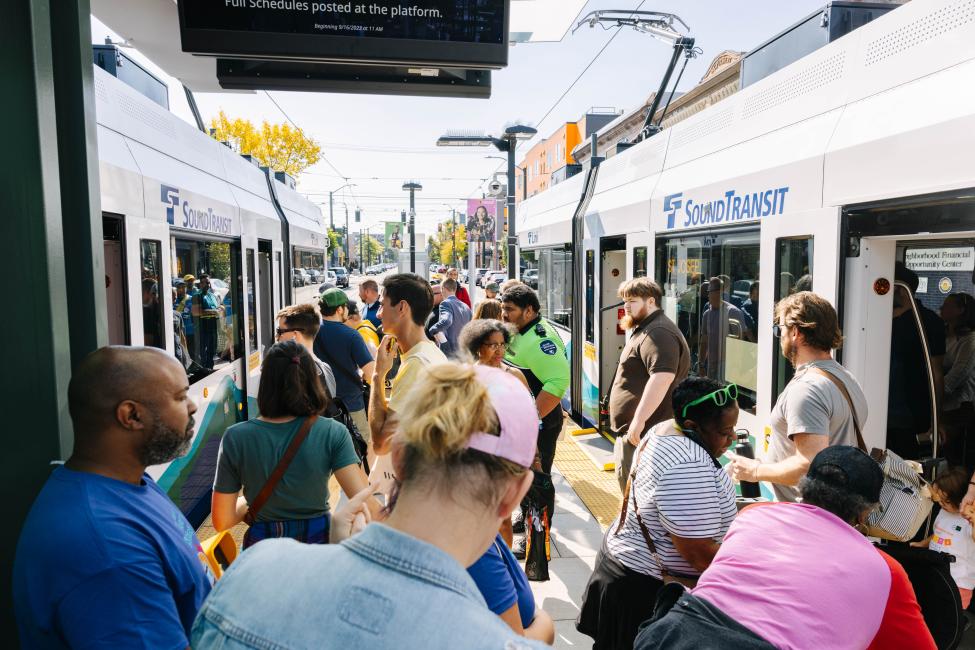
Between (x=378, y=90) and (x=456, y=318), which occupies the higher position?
(x=378, y=90)

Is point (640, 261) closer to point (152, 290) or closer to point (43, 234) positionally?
point (152, 290)

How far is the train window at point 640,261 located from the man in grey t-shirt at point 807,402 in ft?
8.90

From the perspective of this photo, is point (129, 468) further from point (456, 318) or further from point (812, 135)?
point (456, 318)

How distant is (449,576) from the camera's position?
87cm

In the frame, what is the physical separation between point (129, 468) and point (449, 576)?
1091 mm

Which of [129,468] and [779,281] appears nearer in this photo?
[129,468]

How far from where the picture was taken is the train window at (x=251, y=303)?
6.46 meters

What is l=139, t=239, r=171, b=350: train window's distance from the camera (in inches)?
157

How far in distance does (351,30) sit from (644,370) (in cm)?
268


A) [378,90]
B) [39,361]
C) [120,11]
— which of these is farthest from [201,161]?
[39,361]

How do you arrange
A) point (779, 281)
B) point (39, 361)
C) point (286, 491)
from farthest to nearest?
point (779, 281) < point (286, 491) < point (39, 361)

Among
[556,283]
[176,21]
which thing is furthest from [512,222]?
[176,21]

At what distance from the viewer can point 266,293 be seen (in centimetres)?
761

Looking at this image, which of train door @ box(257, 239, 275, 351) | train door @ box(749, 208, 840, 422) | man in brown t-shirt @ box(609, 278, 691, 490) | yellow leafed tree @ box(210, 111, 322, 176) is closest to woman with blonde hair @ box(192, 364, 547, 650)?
train door @ box(749, 208, 840, 422)
